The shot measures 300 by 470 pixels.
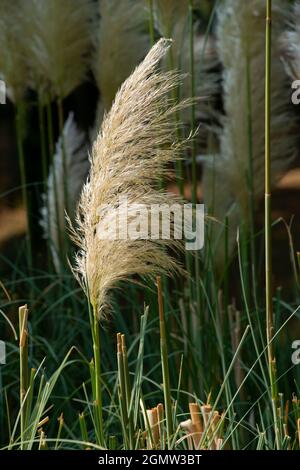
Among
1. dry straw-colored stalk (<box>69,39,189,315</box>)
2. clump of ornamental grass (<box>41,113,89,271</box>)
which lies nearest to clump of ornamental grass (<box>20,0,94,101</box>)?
clump of ornamental grass (<box>41,113,89,271</box>)

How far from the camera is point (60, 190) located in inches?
124

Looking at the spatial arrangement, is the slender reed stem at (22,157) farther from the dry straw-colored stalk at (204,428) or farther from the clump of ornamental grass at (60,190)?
the dry straw-colored stalk at (204,428)

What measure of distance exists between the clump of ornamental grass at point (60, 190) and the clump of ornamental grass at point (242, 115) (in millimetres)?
489

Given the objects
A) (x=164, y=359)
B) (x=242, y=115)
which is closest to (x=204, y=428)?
(x=164, y=359)

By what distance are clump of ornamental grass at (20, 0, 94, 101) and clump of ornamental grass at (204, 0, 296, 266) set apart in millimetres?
451

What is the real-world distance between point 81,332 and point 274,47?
1.00 meters

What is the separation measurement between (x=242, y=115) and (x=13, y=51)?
797mm

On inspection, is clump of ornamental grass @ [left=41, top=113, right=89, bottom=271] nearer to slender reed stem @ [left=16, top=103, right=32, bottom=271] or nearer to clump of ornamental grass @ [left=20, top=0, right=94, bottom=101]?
slender reed stem @ [left=16, top=103, right=32, bottom=271]

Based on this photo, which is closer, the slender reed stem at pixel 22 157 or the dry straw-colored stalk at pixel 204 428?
the dry straw-colored stalk at pixel 204 428

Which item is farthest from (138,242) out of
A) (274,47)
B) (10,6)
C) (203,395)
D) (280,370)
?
(10,6)

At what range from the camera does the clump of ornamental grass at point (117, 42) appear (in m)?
2.93

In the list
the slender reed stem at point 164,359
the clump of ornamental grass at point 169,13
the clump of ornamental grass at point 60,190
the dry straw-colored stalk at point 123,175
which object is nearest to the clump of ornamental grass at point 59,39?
the clump of ornamental grass at point 60,190

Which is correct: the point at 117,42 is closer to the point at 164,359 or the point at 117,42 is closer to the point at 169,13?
the point at 169,13

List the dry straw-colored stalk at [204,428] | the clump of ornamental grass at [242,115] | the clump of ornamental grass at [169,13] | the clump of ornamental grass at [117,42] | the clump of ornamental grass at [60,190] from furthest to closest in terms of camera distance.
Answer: the clump of ornamental grass at [60,190] → the clump of ornamental grass at [117,42] → the clump of ornamental grass at [242,115] → the clump of ornamental grass at [169,13] → the dry straw-colored stalk at [204,428]
